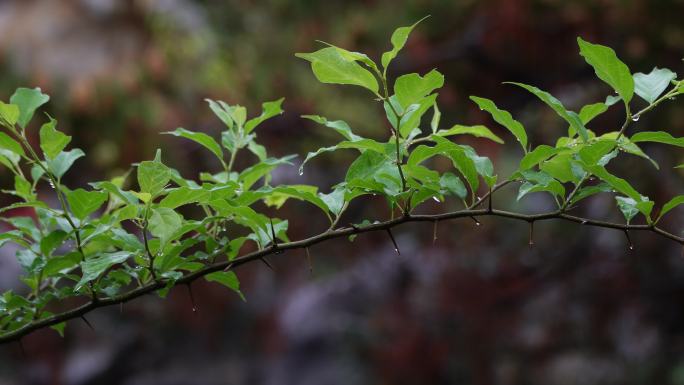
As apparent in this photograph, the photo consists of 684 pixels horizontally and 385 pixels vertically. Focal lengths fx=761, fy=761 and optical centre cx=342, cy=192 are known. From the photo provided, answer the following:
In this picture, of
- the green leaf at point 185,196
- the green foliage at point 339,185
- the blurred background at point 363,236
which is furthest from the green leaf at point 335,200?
the blurred background at point 363,236

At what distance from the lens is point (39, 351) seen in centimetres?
287

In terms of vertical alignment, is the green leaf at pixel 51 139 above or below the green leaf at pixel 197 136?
above

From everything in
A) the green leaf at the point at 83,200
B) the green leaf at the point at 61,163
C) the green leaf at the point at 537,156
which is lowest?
the green leaf at the point at 83,200

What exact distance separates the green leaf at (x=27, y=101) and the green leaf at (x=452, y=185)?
36cm

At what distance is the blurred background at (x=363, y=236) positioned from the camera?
2.41m

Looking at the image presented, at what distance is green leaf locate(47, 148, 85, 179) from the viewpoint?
656 millimetres

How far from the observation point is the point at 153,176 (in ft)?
1.95

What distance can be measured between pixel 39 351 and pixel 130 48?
3.93 feet

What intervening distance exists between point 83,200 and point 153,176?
83mm

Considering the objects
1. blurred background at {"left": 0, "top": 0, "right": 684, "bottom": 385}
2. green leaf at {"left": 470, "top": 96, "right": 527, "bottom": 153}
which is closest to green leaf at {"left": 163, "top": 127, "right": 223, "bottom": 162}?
green leaf at {"left": 470, "top": 96, "right": 527, "bottom": 153}

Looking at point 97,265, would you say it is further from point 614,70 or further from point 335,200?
point 614,70

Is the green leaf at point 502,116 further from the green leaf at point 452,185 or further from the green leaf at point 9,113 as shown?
the green leaf at point 9,113

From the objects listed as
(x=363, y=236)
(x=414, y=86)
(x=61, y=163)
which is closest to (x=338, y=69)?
(x=414, y=86)

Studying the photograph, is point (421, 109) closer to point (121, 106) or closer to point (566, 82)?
point (566, 82)
